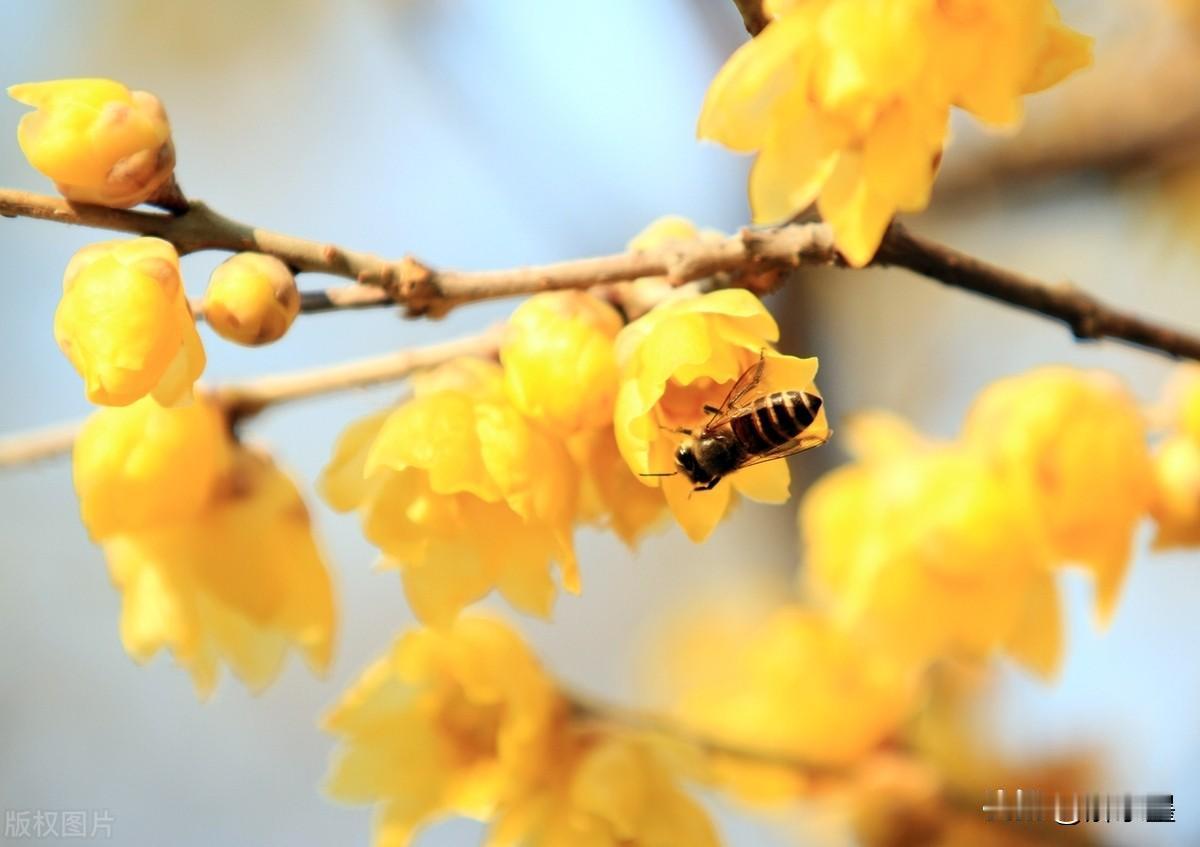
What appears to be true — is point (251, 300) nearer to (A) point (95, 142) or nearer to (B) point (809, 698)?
(A) point (95, 142)

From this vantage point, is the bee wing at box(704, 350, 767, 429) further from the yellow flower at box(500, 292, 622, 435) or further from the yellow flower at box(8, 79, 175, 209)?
the yellow flower at box(8, 79, 175, 209)

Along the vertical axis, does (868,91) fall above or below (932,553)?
above

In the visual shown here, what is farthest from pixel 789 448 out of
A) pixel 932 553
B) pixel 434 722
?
pixel 434 722

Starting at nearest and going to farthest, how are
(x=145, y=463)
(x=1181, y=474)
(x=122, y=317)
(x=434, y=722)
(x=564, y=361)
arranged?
(x=122, y=317) → (x=564, y=361) → (x=145, y=463) → (x=434, y=722) → (x=1181, y=474)

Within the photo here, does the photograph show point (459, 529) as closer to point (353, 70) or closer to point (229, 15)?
point (353, 70)

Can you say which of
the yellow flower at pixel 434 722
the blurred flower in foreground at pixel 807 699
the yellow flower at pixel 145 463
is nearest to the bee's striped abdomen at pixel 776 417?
the yellow flower at pixel 434 722

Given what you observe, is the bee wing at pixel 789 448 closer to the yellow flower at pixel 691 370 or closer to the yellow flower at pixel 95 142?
the yellow flower at pixel 691 370
